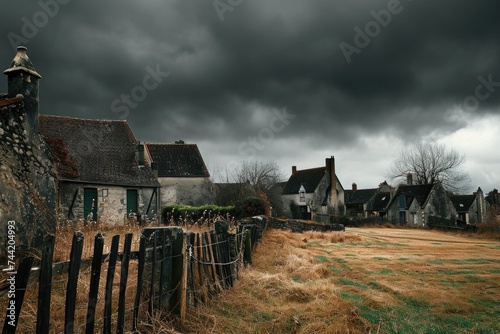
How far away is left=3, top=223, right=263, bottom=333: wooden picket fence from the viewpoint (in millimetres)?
2939

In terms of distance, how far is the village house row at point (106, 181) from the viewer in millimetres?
8094

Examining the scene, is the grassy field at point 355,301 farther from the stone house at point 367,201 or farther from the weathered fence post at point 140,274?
the stone house at point 367,201

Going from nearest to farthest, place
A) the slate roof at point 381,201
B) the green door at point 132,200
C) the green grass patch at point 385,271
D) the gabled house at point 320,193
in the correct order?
the green grass patch at point 385,271
the green door at point 132,200
the gabled house at point 320,193
the slate roof at point 381,201

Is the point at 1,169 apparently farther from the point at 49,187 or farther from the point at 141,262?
the point at 141,262

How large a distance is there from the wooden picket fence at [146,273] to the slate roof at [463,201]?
58.0 metres

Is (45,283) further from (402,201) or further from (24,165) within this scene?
(402,201)

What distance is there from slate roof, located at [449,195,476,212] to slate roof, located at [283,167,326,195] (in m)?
21.9

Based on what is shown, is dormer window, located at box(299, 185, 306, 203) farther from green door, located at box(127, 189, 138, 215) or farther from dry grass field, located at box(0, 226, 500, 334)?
dry grass field, located at box(0, 226, 500, 334)

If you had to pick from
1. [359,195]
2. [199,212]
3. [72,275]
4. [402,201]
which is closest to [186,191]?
[199,212]

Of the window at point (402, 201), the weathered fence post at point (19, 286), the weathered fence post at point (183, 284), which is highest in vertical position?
the window at point (402, 201)

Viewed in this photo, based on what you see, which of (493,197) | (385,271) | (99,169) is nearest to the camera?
(385,271)

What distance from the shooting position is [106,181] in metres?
24.7

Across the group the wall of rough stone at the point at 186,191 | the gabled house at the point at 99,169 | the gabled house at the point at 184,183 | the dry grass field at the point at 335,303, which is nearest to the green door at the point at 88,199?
the gabled house at the point at 99,169

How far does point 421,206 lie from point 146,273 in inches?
1917
